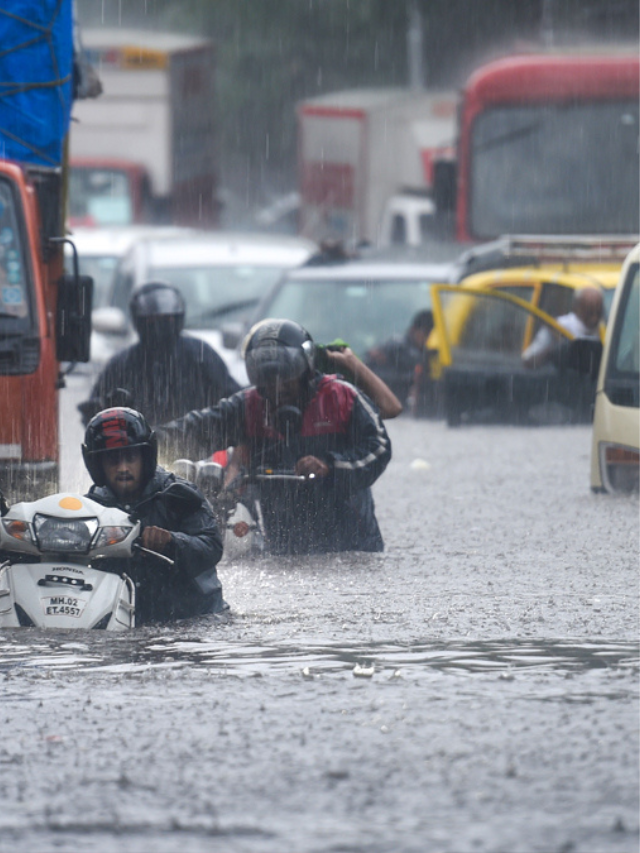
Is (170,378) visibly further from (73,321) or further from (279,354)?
(279,354)

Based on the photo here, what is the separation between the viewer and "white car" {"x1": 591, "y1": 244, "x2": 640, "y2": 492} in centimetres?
1410

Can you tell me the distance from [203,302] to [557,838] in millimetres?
15908

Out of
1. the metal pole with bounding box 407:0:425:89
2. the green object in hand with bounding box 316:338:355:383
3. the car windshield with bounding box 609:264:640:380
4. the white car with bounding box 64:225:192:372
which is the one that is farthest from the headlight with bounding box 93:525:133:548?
the metal pole with bounding box 407:0:425:89

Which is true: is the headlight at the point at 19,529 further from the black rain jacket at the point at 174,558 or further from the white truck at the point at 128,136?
the white truck at the point at 128,136

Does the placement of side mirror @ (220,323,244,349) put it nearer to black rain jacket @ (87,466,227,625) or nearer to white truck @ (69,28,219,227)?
black rain jacket @ (87,466,227,625)

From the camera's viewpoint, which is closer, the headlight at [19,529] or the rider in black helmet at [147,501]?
the headlight at [19,529]

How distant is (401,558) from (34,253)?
2470 mm

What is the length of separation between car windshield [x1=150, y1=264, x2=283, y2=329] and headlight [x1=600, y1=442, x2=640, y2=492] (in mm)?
7011

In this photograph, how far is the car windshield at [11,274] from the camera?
460 inches

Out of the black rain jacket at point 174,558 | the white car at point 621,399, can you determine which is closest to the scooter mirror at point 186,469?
the black rain jacket at point 174,558

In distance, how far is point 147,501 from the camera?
8648 mm

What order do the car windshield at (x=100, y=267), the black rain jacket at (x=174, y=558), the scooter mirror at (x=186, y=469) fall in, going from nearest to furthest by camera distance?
the black rain jacket at (x=174, y=558) < the scooter mirror at (x=186, y=469) < the car windshield at (x=100, y=267)

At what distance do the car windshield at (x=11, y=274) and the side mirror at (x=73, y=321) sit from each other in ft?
1.45

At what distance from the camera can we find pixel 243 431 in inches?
435
